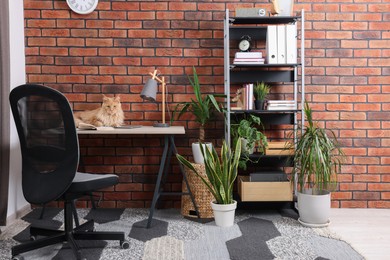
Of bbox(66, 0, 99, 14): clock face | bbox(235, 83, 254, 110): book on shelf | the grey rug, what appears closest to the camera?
the grey rug

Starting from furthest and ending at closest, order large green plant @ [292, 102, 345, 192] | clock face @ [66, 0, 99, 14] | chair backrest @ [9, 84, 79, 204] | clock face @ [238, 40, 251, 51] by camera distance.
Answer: clock face @ [66, 0, 99, 14]
clock face @ [238, 40, 251, 51]
large green plant @ [292, 102, 345, 192]
chair backrest @ [9, 84, 79, 204]

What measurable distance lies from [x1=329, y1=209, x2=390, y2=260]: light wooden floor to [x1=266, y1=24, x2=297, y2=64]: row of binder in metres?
1.32

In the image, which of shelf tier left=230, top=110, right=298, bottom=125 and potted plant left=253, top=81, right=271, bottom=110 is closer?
potted plant left=253, top=81, right=271, bottom=110

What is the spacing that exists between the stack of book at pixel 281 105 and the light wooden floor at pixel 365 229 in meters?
0.95

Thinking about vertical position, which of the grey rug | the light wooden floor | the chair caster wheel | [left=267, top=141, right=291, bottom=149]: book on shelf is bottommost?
the light wooden floor

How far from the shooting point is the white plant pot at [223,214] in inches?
118

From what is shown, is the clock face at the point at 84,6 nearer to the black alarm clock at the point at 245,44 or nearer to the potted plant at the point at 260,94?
the black alarm clock at the point at 245,44

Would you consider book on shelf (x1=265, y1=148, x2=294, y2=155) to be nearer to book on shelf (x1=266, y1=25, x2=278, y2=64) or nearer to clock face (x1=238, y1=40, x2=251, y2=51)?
book on shelf (x1=266, y1=25, x2=278, y2=64)

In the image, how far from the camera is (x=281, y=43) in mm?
3283

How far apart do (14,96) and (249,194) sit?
1.87 metres

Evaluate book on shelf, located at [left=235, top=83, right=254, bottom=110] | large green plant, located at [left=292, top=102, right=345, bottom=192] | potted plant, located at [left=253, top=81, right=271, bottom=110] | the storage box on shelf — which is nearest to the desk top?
the storage box on shelf

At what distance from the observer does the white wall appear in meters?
3.24

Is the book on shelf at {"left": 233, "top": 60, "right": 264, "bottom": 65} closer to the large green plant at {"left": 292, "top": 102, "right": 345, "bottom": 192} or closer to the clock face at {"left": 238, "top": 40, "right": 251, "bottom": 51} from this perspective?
the clock face at {"left": 238, "top": 40, "right": 251, "bottom": 51}

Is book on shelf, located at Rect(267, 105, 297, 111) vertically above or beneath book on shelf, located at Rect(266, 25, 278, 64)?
beneath
